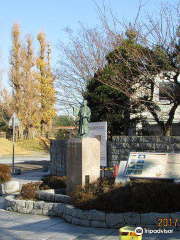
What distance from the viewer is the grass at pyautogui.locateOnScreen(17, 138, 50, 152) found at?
156ft

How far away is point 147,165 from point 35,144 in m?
40.7

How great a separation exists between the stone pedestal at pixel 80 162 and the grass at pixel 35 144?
3729 cm

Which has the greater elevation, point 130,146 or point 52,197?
point 130,146

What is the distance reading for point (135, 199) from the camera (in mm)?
8148

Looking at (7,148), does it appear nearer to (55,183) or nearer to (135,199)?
(55,183)

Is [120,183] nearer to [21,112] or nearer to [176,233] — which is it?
[176,233]

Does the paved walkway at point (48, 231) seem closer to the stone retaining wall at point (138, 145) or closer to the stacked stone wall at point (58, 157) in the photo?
the stone retaining wall at point (138, 145)

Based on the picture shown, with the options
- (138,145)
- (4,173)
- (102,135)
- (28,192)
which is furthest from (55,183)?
(138,145)

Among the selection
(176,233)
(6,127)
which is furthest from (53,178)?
(6,127)

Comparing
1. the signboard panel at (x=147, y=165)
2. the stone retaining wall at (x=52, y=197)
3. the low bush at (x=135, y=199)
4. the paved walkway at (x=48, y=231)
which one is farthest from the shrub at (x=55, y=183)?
the low bush at (x=135, y=199)

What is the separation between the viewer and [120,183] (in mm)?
9594

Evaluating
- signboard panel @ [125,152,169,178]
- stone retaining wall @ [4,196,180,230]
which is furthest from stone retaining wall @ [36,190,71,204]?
signboard panel @ [125,152,169,178]

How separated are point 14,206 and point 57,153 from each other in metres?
6.66

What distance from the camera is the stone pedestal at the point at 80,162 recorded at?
10023 mm
